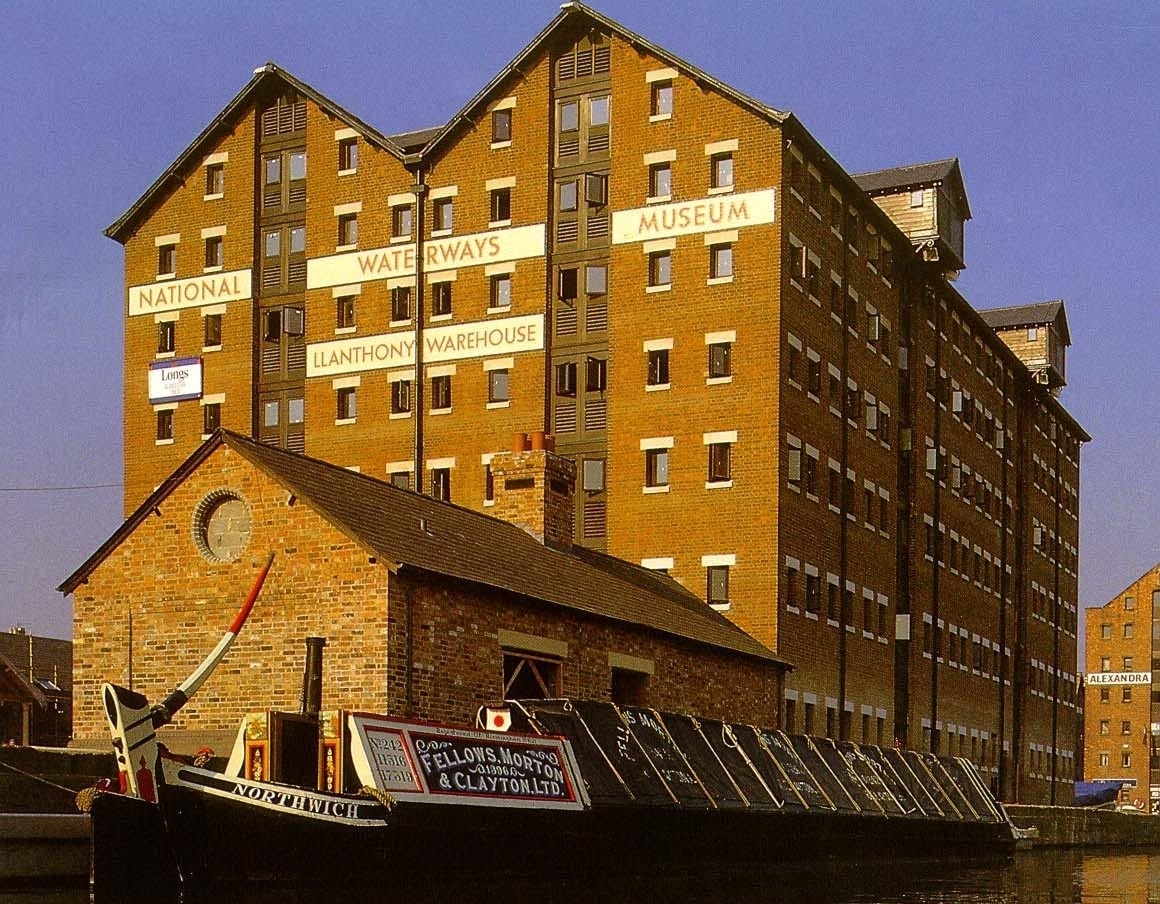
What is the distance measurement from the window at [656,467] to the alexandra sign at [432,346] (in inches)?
212

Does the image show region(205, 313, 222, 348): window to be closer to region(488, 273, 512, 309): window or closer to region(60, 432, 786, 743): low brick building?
region(488, 273, 512, 309): window

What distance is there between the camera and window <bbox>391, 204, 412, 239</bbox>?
58.4 m

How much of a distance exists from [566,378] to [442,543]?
22.0m

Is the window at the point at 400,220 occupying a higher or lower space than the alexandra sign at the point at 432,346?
higher

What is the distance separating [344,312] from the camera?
195ft

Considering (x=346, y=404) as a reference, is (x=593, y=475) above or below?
below

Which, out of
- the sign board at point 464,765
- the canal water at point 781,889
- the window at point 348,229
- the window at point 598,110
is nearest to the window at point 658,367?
the window at point 598,110

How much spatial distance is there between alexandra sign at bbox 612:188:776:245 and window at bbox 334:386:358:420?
10.7 metres

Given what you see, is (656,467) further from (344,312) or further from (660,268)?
(344,312)

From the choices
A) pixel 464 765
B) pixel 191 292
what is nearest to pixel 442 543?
pixel 464 765

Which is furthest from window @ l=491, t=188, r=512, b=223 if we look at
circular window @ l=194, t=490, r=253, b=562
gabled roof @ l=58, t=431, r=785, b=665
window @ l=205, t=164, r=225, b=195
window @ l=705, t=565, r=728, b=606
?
circular window @ l=194, t=490, r=253, b=562

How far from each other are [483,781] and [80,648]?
9.99m

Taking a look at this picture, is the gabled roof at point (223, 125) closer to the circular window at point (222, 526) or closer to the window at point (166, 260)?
the window at point (166, 260)

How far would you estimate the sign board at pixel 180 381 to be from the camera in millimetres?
60906
